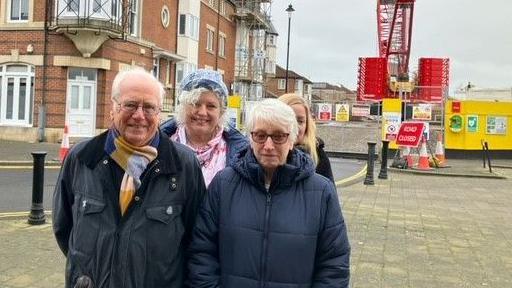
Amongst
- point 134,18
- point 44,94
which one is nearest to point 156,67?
point 134,18

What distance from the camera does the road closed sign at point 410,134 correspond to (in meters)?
17.0

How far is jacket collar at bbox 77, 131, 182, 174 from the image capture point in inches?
96.7

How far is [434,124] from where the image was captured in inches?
933

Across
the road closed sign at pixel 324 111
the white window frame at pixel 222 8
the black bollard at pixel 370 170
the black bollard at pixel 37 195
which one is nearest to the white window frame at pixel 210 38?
the white window frame at pixel 222 8

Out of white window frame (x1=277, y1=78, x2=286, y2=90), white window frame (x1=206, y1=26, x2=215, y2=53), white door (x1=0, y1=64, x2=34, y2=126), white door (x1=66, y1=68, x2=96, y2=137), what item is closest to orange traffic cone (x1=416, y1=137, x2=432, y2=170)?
white door (x1=66, y1=68, x2=96, y2=137)

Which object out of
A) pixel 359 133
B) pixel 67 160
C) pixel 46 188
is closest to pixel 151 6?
pixel 359 133

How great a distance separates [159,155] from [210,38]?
3589 centimetres

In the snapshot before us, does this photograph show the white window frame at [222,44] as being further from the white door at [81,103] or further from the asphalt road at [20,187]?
the asphalt road at [20,187]

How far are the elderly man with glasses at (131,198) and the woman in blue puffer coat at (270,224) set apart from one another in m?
0.12

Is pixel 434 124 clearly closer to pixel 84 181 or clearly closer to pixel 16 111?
pixel 16 111

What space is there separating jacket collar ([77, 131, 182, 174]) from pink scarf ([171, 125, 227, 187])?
0.41 m

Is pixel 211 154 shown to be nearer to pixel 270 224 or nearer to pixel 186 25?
pixel 270 224

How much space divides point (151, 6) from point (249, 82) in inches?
736

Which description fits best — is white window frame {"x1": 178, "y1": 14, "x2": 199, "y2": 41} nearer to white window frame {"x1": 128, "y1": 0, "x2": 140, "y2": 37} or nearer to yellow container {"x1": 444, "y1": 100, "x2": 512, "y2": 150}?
white window frame {"x1": 128, "y1": 0, "x2": 140, "y2": 37}
